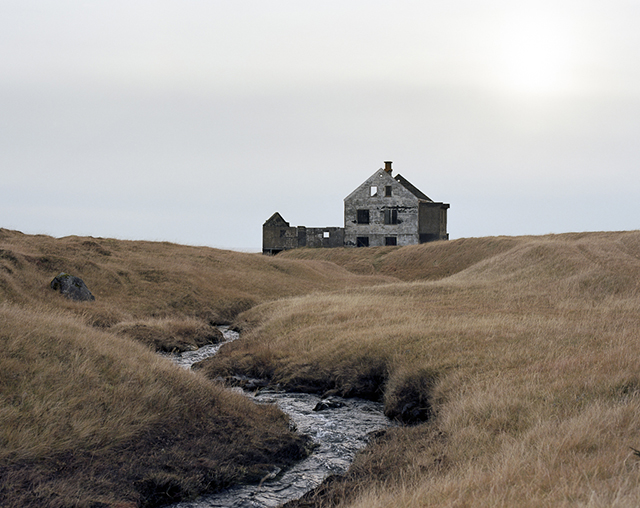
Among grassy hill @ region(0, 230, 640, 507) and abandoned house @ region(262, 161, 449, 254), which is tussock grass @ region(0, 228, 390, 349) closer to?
grassy hill @ region(0, 230, 640, 507)

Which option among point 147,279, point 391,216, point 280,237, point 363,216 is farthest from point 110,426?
point 280,237

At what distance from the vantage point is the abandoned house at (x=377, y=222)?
65938 mm

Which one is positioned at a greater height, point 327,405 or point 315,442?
point 327,405

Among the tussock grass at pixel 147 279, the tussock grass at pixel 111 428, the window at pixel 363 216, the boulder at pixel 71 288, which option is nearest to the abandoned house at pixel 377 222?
the window at pixel 363 216

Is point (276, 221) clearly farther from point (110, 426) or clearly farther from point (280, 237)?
point (110, 426)

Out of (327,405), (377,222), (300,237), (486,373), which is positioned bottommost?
(327,405)

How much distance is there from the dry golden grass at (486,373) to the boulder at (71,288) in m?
7.68

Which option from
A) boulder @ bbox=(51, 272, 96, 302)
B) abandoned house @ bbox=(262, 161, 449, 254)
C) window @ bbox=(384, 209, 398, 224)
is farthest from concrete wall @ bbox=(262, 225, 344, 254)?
boulder @ bbox=(51, 272, 96, 302)

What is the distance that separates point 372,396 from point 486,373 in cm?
312

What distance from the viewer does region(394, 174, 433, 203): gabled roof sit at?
222ft

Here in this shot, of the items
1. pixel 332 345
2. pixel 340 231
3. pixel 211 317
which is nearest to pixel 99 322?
pixel 211 317

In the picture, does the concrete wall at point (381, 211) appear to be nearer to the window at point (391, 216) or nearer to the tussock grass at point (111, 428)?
the window at point (391, 216)

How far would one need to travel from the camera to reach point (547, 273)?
30625 millimetres

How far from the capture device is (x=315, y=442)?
10930 mm
